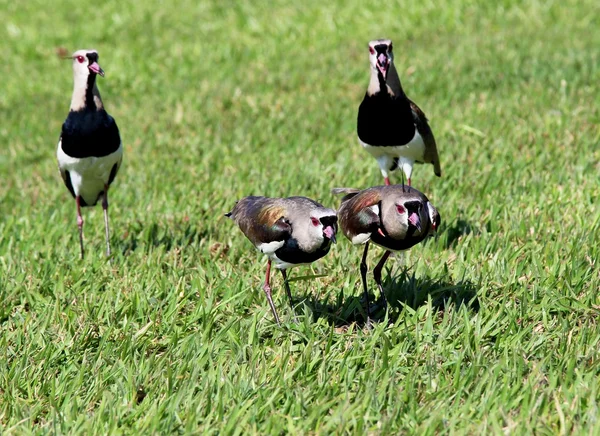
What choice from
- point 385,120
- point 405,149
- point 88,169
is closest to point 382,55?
point 385,120

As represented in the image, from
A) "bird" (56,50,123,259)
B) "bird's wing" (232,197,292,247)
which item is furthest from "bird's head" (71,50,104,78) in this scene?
"bird's wing" (232,197,292,247)

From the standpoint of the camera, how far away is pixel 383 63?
17.2 feet

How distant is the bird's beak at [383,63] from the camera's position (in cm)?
524

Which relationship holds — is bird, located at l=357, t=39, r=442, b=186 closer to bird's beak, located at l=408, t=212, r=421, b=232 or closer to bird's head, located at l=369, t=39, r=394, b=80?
→ bird's head, located at l=369, t=39, r=394, b=80

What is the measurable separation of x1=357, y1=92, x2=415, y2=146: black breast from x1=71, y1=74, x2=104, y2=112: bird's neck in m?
1.97

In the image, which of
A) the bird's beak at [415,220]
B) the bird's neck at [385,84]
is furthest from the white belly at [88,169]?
the bird's beak at [415,220]

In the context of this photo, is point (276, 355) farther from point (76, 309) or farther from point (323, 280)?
point (76, 309)

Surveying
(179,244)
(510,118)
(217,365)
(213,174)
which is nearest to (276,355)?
(217,365)

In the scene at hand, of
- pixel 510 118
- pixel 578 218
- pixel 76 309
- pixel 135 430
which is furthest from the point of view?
pixel 510 118

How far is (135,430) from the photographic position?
11.6 feet

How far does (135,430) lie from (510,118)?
228 inches

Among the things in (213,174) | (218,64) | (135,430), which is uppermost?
(218,64)

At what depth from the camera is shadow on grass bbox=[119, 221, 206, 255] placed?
5.88 metres

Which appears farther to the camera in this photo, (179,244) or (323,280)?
(179,244)
